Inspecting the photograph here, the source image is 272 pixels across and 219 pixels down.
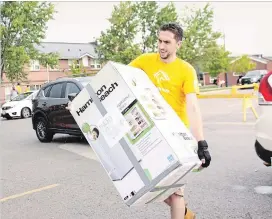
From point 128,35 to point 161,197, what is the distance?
130ft

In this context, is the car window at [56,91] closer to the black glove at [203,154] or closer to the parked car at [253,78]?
the black glove at [203,154]

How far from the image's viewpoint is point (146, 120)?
2.55 m

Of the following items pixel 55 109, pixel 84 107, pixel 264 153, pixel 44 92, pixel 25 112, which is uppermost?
pixel 84 107

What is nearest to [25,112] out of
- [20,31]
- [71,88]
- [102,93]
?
[71,88]

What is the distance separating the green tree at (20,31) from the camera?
3191 centimetres

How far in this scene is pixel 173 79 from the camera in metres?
2.95

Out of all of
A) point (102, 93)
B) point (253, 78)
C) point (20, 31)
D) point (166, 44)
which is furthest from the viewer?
point (253, 78)

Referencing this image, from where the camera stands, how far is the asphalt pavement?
406 cm

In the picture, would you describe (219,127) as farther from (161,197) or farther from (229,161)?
(161,197)

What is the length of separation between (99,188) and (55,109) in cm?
486

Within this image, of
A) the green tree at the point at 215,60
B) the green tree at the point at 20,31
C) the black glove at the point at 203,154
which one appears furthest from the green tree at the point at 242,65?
the black glove at the point at 203,154

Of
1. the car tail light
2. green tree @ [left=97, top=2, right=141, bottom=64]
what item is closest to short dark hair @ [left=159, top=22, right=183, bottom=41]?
the car tail light

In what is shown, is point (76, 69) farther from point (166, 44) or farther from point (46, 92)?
point (166, 44)

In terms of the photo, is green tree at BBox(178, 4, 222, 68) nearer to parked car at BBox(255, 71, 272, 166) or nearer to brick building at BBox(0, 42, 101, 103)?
brick building at BBox(0, 42, 101, 103)
